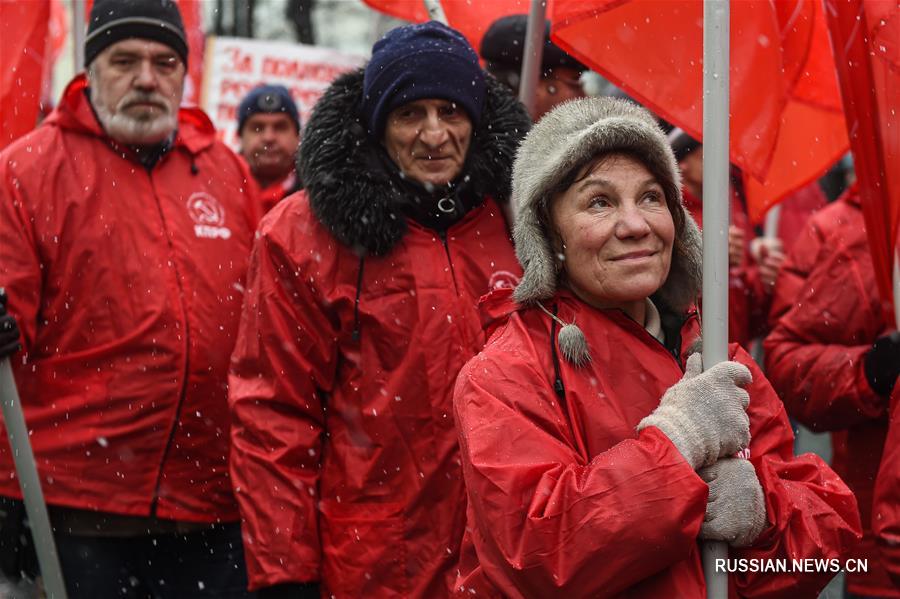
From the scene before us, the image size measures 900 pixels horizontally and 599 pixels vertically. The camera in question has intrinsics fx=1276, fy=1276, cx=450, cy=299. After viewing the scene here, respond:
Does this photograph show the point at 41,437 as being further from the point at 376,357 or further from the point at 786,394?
the point at 786,394

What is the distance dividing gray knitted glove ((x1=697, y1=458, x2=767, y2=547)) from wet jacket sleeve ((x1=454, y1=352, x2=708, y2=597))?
0.08 meters

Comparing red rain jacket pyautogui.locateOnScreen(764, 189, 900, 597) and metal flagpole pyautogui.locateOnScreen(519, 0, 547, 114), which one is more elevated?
metal flagpole pyautogui.locateOnScreen(519, 0, 547, 114)

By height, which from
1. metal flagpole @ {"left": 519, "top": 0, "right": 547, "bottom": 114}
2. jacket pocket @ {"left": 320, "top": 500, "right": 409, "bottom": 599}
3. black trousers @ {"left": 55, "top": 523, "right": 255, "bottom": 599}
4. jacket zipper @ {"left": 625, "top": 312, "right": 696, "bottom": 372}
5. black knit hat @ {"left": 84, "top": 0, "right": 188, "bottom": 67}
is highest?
black knit hat @ {"left": 84, "top": 0, "right": 188, "bottom": 67}

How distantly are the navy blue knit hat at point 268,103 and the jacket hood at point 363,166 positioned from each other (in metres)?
2.93

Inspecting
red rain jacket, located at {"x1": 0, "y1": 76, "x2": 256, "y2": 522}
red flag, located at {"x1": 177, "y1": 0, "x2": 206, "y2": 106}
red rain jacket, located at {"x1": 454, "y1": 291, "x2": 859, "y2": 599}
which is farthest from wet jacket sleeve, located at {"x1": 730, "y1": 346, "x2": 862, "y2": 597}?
red flag, located at {"x1": 177, "y1": 0, "x2": 206, "y2": 106}

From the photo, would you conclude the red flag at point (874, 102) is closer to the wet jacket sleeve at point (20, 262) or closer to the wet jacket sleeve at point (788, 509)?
the wet jacket sleeve at point (788, 509)

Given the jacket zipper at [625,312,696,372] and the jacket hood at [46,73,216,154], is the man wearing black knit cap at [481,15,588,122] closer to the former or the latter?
the jacket hood at [46,73,216,154]

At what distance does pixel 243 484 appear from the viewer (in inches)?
153

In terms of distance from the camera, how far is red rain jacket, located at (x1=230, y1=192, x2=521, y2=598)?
379cm

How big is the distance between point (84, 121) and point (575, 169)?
2307mm

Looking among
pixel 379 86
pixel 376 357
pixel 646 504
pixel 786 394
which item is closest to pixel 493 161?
pixel 379 86

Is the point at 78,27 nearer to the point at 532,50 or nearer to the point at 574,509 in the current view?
the point at 532,50

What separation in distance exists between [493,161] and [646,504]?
171cm

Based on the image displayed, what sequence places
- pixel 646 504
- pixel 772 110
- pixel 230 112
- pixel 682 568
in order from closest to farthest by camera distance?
Answer: pixel 646 504
pixel 682 568
pixel 772 110
pixel 230 112
